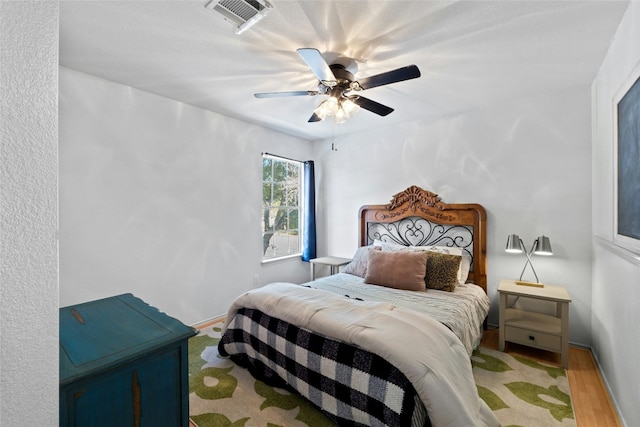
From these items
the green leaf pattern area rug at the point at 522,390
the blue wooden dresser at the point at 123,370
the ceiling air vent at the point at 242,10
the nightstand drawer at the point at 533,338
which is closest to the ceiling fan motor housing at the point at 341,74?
the ceiling air vent at the point at 242,10

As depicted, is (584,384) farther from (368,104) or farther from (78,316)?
(78,316)

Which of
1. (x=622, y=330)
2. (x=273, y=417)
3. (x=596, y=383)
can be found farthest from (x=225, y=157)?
(x=596, y=383)

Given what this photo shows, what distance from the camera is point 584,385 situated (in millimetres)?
2146

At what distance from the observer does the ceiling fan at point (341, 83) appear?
5.98 feet

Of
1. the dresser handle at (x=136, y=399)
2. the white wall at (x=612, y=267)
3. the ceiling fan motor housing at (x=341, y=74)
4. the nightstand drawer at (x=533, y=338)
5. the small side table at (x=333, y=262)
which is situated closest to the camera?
the dresser handle at (x=136, y=399)

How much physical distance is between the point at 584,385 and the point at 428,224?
196cm

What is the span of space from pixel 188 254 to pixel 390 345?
8.07 ft

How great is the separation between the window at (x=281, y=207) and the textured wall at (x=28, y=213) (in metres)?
3.43

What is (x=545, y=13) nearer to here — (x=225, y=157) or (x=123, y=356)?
(x=123, y=356)

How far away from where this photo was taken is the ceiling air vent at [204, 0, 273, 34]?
1609 mm

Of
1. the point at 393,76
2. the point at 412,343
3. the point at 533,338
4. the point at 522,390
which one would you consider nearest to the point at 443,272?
the point at 533,338

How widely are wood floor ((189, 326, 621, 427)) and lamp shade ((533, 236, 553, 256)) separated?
898 mm

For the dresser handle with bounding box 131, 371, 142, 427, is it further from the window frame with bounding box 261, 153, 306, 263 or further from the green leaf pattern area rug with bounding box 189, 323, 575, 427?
the window frame with bounding box 261, 153, 306, 263

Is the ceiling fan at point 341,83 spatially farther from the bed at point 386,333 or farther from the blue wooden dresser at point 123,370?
the blue wooden dresser at point 123,370
